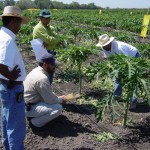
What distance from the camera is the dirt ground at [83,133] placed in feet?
14.4

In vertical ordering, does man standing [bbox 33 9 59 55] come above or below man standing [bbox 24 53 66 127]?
above

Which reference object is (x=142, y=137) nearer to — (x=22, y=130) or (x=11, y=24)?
(x=22, y=130)

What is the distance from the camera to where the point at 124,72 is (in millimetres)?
4391

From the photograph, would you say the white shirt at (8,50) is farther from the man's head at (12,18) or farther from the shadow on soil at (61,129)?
the shadow on soil at (61,129)

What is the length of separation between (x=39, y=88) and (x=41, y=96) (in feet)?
0.75

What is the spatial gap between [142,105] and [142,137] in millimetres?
1354

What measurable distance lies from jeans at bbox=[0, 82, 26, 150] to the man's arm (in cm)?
19

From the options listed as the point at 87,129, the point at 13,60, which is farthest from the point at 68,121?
the point at 13,60

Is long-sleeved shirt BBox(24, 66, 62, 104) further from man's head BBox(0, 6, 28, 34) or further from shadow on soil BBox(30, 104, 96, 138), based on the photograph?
man's head BBox(0, 6, 28, 34)

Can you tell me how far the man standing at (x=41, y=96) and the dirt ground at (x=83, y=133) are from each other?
22 centimetres

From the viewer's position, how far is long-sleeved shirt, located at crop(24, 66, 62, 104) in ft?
15.1

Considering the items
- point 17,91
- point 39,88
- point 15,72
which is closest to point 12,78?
point 15,72

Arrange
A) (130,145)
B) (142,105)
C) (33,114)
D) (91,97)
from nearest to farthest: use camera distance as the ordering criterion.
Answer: (130,145) → (33,114) → (142,105) → (91,97)

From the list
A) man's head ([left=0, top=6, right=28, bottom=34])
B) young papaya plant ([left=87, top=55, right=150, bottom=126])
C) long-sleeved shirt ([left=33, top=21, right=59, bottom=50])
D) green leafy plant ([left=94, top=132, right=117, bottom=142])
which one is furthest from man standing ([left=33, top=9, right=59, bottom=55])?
man's head ([left=0, top=6, right=28, bottom=34])
